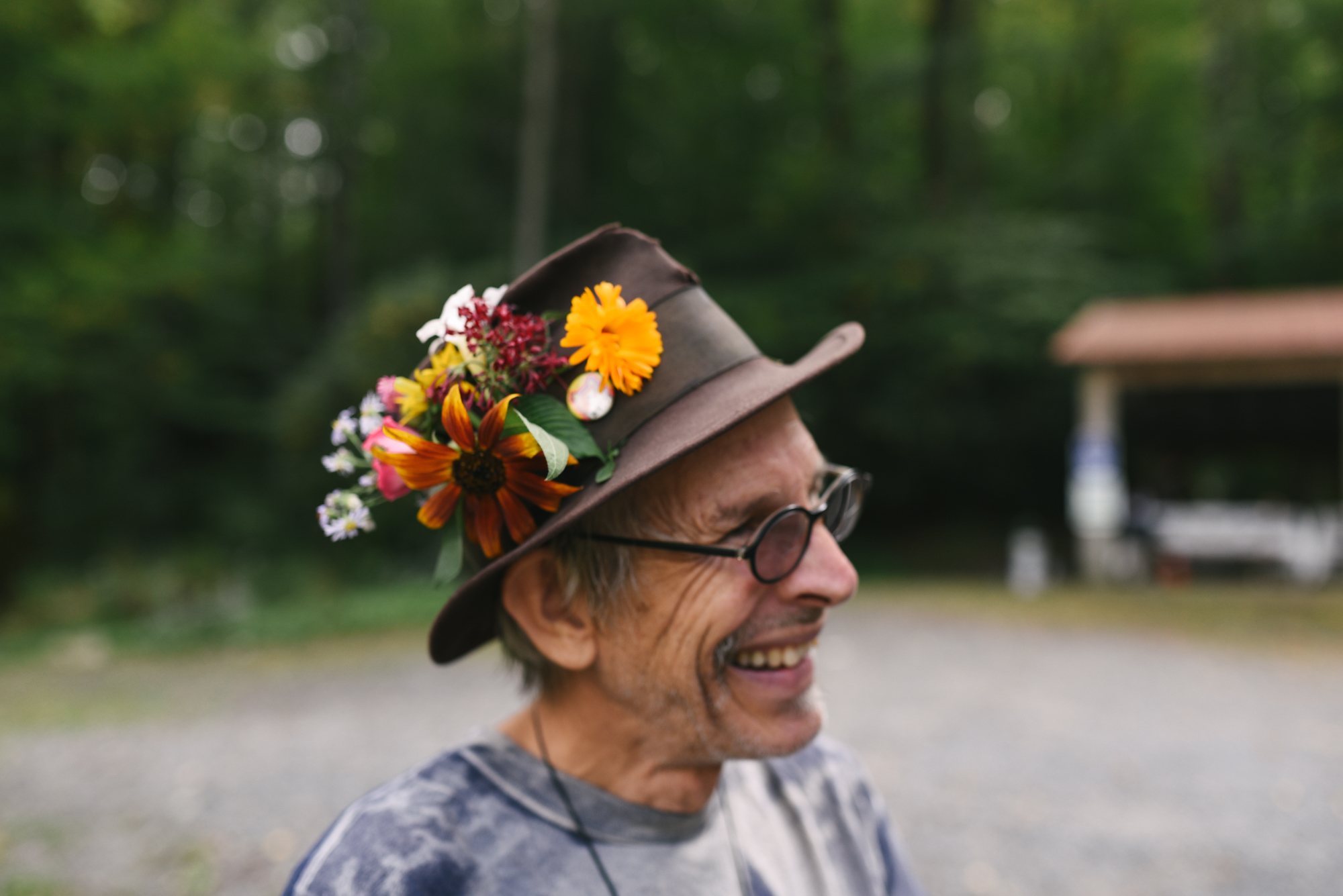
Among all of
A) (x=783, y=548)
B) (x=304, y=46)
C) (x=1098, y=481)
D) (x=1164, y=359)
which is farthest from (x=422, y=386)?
(x=304, y=46)

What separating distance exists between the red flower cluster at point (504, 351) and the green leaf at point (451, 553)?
0.61 feet

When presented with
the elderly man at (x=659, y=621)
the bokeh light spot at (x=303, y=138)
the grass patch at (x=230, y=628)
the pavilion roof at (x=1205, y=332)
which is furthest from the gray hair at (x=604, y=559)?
the bokeh light spot at (x=303, y=138)

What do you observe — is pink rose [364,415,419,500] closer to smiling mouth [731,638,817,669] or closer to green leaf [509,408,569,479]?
green leaf [509,408,569,479]

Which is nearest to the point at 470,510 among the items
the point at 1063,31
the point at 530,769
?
the point at 530,769

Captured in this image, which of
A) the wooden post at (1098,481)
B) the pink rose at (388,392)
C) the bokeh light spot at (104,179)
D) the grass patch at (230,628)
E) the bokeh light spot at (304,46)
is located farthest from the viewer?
the bokeh light spot at (304,46)

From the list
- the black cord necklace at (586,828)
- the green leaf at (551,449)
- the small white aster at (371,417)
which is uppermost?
the small white aster at (371,417)

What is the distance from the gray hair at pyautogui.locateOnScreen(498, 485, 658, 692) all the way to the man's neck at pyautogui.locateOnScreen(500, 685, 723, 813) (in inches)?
5.8

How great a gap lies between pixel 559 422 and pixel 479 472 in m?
0.12

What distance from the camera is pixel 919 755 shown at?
5355 millimetres

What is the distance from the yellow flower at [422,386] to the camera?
1.30 meters

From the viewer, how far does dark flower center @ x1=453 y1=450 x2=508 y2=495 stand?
121 centimetres

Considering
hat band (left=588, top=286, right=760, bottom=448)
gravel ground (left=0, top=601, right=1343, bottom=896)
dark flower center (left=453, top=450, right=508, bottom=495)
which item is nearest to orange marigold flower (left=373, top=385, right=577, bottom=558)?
dark flower center (left=453, top=450, right=508, bottom=495)

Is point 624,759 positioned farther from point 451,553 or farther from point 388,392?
point 388,392

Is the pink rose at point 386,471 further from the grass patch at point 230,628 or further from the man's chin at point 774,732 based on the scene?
the grass patch at point 230,628
